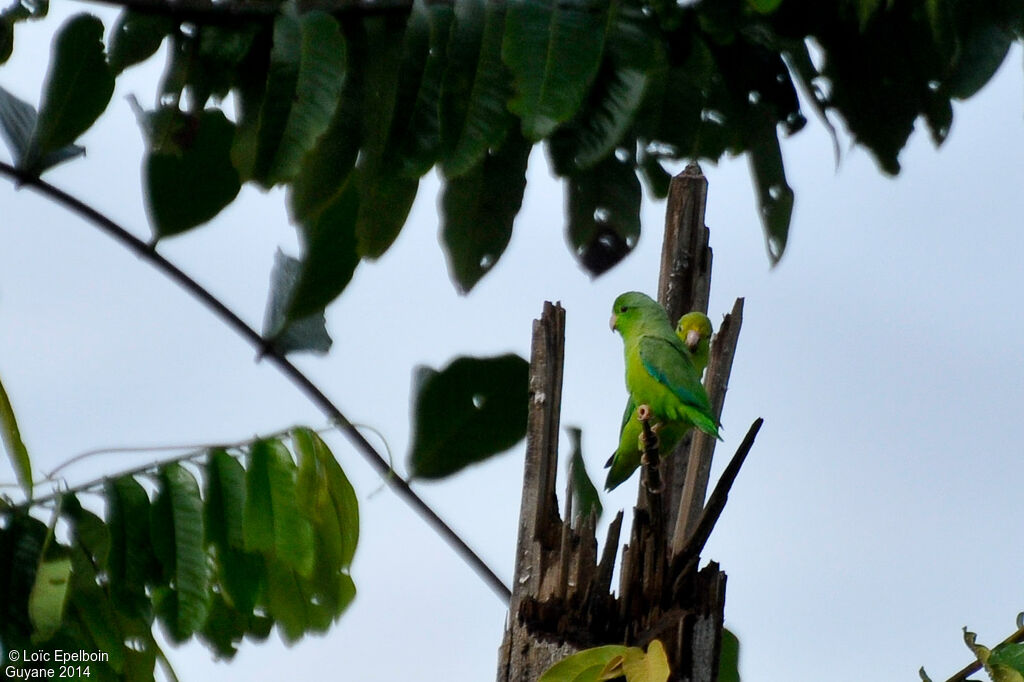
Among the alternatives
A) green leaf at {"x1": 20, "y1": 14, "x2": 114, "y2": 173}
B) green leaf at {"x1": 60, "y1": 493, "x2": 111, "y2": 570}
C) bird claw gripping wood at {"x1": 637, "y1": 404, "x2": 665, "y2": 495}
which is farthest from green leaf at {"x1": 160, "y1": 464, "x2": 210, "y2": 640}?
bird claw gripping wood at {"x1": 637, "y1": 404, "x2": 665, "y2": 495}

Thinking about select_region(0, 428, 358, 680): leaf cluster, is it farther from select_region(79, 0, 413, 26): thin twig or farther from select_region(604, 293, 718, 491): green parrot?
select_region(79, 0, 413, 26): thin twig

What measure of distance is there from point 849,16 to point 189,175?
1716 mm

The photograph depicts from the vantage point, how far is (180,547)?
2.39m

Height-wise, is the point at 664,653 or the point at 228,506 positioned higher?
the point at 228,506

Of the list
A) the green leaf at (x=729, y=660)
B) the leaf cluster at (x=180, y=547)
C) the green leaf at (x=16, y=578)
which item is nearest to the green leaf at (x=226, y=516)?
the leaf cluster at (x=180, y=547)

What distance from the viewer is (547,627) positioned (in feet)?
7.02

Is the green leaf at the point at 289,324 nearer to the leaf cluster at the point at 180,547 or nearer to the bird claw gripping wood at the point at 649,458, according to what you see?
the leaf cluster at the point at 180,547

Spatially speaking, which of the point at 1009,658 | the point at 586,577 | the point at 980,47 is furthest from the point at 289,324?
the point at 980,47

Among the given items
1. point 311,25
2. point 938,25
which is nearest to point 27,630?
point 311,25

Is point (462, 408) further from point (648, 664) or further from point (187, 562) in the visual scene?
point (648, 664)

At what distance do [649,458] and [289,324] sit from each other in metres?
0.84

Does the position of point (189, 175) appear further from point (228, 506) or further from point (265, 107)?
point (228, 506)

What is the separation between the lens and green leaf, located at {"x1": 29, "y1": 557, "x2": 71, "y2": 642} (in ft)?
6.78

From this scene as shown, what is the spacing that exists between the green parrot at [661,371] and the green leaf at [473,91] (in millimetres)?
591
